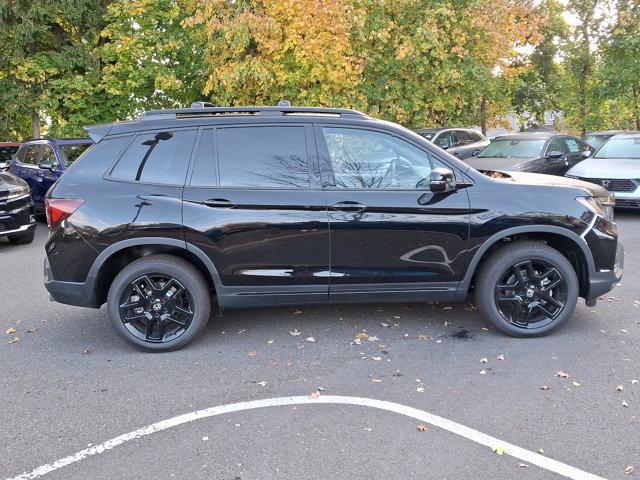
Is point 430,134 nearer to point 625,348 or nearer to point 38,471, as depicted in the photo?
point 625,348

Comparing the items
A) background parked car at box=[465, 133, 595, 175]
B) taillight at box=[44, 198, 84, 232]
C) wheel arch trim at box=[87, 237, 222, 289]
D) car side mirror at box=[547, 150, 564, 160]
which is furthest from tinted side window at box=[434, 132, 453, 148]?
taillight at box=[44, 198, 84, 232]

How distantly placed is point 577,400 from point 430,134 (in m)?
11.4

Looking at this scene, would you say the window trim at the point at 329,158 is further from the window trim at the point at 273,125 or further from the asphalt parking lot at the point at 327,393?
the asphalt parking lot at the point at 327,393

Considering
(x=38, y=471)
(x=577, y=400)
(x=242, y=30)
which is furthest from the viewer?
(x=242, y=30)

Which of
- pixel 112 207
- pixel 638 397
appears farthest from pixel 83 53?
pixel 638 397

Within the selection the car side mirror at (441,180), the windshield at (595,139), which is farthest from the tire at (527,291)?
the windshield at (595,139)

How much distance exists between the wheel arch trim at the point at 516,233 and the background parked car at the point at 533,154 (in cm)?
691

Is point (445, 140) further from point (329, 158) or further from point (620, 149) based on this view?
point (329, 158)

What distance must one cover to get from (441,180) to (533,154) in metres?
8.55

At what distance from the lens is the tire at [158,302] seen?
4359mm

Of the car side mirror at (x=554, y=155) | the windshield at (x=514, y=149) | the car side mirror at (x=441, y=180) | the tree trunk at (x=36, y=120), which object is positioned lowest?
the car side mirror at (x=441, y=180)

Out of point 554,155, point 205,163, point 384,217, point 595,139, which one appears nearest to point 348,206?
point 384,217

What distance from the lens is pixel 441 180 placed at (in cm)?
429

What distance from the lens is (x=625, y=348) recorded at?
4.34m
